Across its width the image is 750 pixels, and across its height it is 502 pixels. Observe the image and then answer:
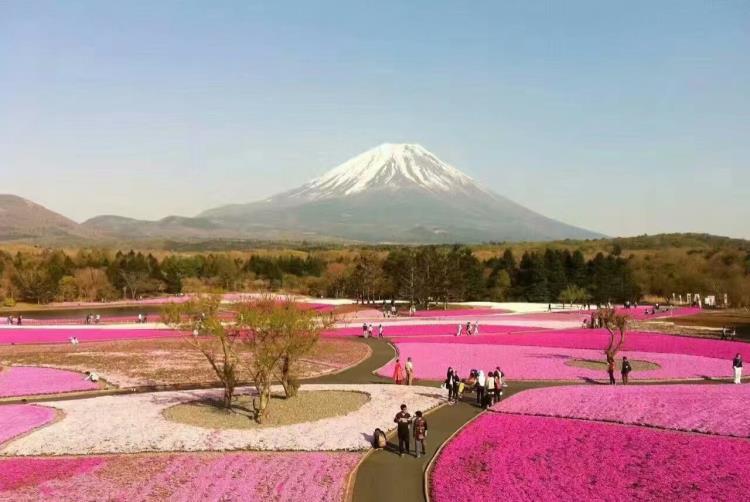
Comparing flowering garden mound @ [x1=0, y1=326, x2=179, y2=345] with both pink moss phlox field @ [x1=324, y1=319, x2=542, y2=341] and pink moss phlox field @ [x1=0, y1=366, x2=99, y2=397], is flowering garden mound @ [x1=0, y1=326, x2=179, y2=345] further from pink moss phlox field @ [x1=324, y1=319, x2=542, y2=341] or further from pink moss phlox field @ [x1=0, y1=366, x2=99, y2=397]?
pink moss phlox field @ [x1=0, y1=366, x2=99, y2=397]

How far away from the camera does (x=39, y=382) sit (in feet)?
127

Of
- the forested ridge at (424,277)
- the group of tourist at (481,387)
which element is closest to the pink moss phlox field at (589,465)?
the group of tourist at (481,387)

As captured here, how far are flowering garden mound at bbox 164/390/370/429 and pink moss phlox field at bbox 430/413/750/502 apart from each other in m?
7.26

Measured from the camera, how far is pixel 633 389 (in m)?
30.2

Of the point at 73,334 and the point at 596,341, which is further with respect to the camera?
the point at 73,334

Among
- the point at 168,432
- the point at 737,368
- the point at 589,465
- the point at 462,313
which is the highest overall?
the point at 737,368

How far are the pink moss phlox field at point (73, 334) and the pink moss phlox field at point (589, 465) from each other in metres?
49.6

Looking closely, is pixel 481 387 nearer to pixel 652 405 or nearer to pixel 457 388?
pixel 457 388

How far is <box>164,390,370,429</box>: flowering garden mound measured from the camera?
27703 millimetres

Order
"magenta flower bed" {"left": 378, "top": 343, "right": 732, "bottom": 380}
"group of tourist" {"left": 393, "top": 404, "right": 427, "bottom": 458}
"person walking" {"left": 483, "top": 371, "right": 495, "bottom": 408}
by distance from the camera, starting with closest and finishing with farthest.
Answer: "group of tourist" {"left": 393, "top": 404, "right": 427, "bottom": 458} < "person walking" {"left": 483, "top": 371, "right": 495, "bottom": 408} < "magenta flower bed" {"left": 378, "top": 343, "right": 732, "bottom": 380}

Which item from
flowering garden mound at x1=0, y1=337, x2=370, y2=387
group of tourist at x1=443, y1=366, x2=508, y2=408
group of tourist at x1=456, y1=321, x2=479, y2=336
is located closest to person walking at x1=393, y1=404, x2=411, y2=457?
group of tourist at x1=443, y1=366, x2=508, y2=408

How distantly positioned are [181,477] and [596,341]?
4143 centimetres

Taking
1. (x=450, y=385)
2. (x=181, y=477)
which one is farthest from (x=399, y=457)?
(x=450, y=385)

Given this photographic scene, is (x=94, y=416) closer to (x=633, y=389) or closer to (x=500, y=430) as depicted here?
(x=500, y=430)
